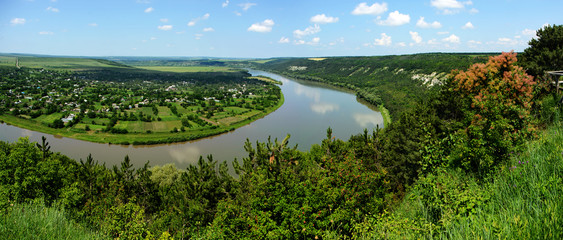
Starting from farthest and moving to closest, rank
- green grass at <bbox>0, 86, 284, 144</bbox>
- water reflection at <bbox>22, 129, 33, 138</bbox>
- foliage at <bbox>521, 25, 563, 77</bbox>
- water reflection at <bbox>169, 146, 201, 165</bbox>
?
water reflection at <bbox>22, 129, 33, 138</bbox> < green grass at <bbox>0, 86, 284, 144</bbox> < water reflection at <bbox>169, 146, 201, 165</bbox> < foliage at <bbox>521, 25, 563, 77</bbox>

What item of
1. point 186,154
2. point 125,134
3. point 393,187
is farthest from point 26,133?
point 393,187

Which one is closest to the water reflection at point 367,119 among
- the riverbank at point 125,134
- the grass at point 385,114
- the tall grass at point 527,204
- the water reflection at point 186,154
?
the grass at point 385,114

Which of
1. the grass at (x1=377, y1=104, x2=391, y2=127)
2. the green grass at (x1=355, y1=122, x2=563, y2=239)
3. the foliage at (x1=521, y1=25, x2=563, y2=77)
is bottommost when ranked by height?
the grass at (x1=377, y1=104, x2=391, y2=127)

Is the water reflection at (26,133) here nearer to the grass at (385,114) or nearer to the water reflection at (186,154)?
the water reflection at (186,154)

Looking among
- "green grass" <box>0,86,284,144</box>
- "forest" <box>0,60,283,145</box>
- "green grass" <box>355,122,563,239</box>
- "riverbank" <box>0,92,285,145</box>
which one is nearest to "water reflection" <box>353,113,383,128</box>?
"forest" <box>0,60,283,145</box>

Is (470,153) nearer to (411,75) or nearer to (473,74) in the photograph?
(473,74)

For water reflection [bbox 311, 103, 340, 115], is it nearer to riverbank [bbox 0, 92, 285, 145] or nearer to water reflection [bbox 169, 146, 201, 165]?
riverbank [bbox 0, 92, 285, 145]

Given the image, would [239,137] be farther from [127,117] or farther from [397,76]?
[397,76]
